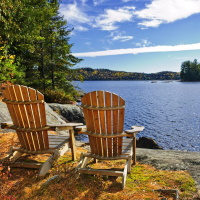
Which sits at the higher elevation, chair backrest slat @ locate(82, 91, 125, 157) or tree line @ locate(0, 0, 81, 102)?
tree line @ locate(0, 0, 81, 102)

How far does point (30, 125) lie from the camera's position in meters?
4.05

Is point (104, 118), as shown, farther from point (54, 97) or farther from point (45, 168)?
point (54, 97)

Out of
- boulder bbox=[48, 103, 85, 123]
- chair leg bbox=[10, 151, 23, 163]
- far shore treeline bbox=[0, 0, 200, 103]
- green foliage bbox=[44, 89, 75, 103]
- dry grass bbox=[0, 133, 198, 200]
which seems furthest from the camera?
green foliage bbox=[44, 89, 75, 103]

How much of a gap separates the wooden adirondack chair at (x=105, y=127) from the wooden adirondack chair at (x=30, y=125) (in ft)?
2.17

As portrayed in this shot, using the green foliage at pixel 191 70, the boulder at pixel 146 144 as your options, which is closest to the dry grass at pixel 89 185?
the boulder at pixel 146 144

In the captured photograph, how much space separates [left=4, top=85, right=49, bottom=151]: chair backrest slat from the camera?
385cm

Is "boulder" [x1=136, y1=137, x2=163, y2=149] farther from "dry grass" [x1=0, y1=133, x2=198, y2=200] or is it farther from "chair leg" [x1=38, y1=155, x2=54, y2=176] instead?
"chair leg" [x1=38, y1=155, x2=54, y2=176]

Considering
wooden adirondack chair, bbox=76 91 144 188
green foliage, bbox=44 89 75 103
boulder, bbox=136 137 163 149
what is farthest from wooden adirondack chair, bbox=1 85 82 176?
green foliage, bbox=44 89 75 103

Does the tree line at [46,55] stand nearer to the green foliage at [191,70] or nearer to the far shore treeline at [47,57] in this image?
the far shore treeline at [47,57]

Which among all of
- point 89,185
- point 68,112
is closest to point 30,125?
point 89,185

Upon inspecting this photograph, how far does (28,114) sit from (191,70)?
419 ft

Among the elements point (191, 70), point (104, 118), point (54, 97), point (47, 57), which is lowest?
point (54, 97)

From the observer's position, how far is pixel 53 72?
20.5 metres

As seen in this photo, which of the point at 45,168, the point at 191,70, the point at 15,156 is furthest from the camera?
the point at 191,70
